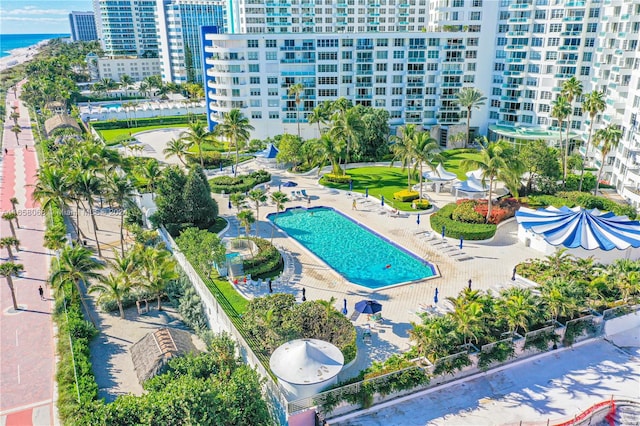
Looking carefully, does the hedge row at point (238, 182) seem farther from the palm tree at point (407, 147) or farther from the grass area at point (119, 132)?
the grass area at point (119, 132)

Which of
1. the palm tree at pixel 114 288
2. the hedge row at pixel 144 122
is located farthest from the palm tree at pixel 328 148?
the hedge row at pixel 144 122

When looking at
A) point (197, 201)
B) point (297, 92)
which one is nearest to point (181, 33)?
point (297, 92)

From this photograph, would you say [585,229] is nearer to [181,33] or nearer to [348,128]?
[348,128]

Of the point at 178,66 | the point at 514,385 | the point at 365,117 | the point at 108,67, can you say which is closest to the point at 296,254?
the point at 514,385

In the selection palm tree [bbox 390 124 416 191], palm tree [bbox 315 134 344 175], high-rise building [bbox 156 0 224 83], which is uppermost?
high-rise building [bbox 156 0 224 83]

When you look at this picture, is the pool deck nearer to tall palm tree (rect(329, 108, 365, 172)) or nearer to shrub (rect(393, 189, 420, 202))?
shrub (rect(393, 189, 420, 202))

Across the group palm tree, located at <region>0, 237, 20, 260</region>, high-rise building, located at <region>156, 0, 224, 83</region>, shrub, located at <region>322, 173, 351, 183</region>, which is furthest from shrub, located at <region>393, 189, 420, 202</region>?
high-rise building, located at <region>156, 0, 224, 83</region>
